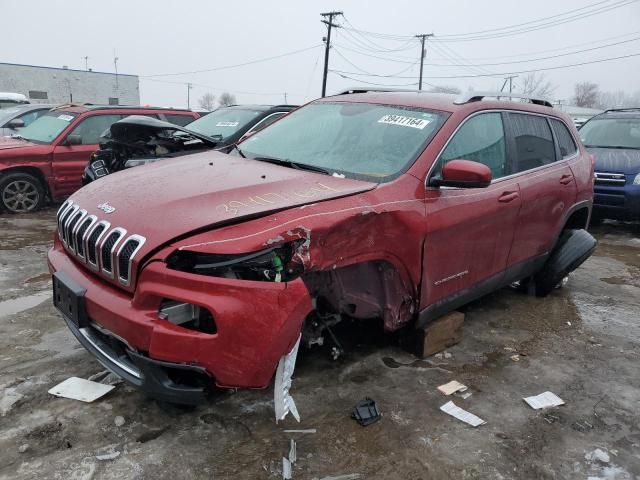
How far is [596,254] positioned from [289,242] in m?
5.92

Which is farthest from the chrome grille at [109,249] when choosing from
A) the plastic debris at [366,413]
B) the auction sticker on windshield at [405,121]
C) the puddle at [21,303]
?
the puddle at [21,303]

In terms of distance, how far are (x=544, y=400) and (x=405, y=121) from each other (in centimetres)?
197

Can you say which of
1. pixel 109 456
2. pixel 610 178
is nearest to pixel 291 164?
pixel 109 456

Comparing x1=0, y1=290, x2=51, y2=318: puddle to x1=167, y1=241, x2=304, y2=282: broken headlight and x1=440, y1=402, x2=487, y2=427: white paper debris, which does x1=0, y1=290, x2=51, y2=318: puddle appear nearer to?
x1=167, y1=241, x2=304, y2=282: broken headlight

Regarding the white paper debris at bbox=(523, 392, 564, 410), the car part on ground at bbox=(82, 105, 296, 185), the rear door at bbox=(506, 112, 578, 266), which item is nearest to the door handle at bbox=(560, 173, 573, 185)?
the rear door at bbox=(506, 112, 578, 266)

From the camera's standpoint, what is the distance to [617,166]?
7988 millimetres

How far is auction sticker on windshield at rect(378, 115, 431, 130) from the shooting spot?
3.41 m

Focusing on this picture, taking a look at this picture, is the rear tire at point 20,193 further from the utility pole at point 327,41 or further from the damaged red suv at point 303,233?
the utility pole at point 327,41

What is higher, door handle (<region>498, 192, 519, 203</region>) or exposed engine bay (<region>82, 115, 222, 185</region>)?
exposed engine bay (<region>82, 115, 222, 185</region>)

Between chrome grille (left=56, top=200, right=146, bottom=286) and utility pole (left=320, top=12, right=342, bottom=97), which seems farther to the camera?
utility pole (left=320, top=12, right=342, bottom=97)

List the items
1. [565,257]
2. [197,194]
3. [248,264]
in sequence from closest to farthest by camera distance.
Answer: [248,264] → [197,194] → [565,257]

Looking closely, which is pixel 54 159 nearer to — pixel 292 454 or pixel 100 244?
pixel 100 244

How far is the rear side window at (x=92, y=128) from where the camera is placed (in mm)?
8070

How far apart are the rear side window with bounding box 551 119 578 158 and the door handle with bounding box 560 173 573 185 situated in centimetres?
21
